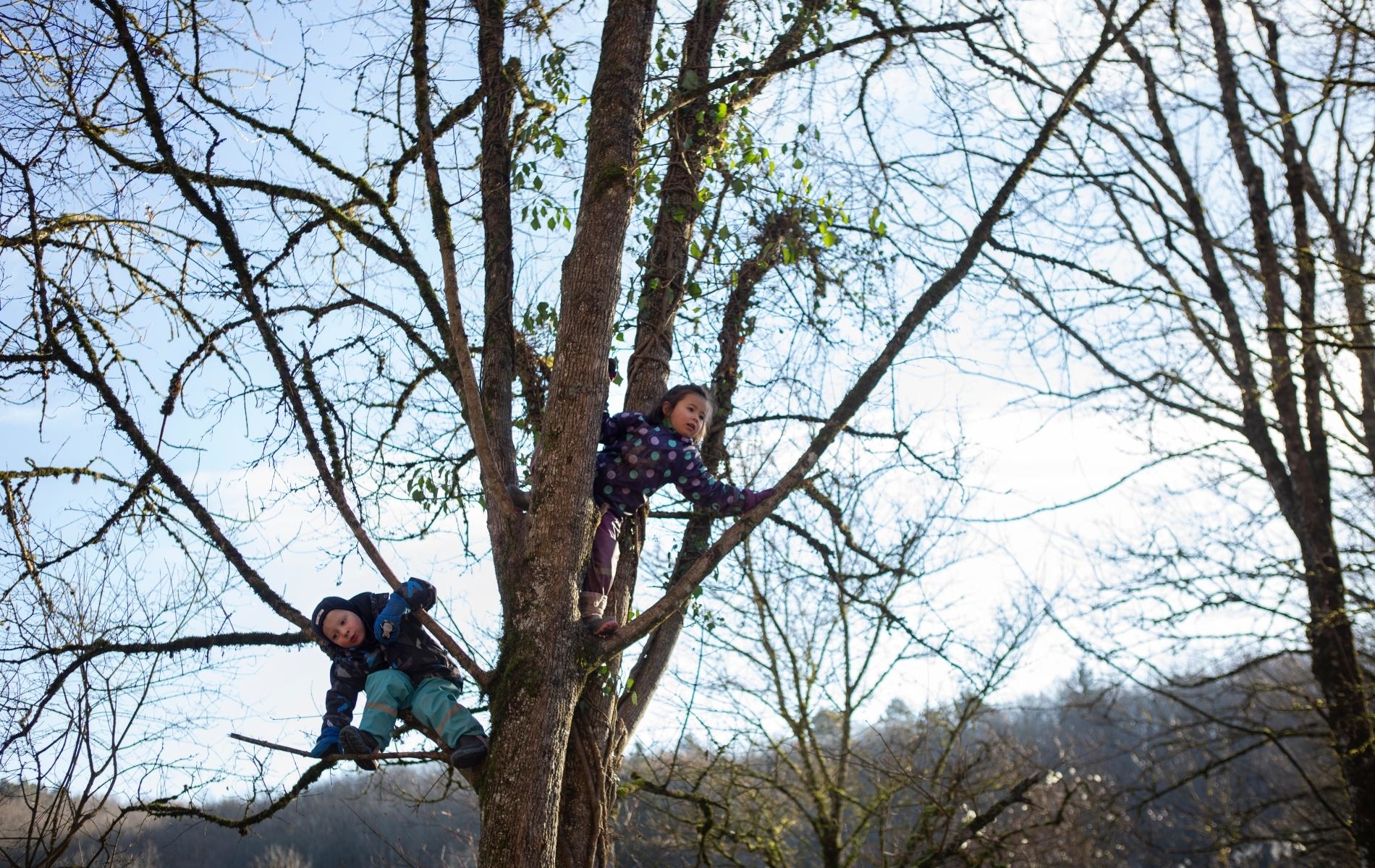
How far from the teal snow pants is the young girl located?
2.17ft

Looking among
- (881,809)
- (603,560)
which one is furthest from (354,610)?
(881,809)

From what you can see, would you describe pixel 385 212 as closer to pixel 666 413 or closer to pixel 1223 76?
pixel 666 413

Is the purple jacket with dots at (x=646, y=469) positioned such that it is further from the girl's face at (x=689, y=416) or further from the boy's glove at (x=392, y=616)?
the boy's glove at (x=392, y=616)

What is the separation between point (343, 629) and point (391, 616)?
0.31 metres

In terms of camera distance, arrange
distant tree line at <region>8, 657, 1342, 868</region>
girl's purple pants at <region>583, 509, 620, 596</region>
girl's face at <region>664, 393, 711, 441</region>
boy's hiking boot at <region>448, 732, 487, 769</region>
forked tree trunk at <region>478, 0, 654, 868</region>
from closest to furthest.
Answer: forked tree trunk at <region>478, 0, 654, 868</region> → boy's hiking boot at <region>448, 732, 487, 769</region> → girl's purple pants at <region>583, 509, 620, 596</region> → girl's face at <region>664, 393, 711, 441</region> → distant tree line at <region>8, 657, 1342, 868</region>

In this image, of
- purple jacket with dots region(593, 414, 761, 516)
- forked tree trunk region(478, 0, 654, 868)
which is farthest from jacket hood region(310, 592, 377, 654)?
purple jacket with dots region(593, 414, 761, 516)

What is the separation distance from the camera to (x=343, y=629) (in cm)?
Result: 389

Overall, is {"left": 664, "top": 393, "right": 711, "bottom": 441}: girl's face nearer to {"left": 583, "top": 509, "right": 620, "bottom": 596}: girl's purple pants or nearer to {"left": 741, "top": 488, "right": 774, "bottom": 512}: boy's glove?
{"left": 741, "top": 488, "right": 774, "bottom": 512}: boy's glove

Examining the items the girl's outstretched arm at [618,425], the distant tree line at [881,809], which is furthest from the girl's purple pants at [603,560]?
the distant tree line at [881,809]

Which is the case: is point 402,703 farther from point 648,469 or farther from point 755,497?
point 755,497

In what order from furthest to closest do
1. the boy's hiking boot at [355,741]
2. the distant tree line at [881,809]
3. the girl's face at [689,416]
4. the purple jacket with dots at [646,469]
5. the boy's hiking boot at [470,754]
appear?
1. the distant tree line at [881,809]
2. the girl's face at [689,416]
3. the purple jacket with dots at [646,469]
4. the boy's hiking boot at [355,741]
5. the boy's hiking boot at [470,754]

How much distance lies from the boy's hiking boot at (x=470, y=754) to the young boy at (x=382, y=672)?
161 mm

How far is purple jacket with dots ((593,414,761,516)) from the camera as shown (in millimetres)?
3982

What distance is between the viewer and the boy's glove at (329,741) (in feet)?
12.2
